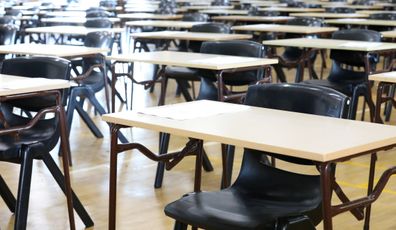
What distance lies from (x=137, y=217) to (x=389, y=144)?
76.7 inches

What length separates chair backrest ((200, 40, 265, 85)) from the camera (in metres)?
4.93

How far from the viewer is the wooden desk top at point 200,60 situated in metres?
4.40

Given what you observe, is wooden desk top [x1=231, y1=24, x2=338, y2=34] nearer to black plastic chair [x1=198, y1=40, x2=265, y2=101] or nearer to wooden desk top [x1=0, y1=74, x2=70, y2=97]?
black plastic chair [x1=198, y1=40, x2=265, y2=101]

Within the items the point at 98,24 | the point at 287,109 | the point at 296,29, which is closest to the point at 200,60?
the point at 287,109

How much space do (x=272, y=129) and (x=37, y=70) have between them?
1.85 metres

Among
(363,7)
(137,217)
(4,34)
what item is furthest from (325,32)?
(363,7)

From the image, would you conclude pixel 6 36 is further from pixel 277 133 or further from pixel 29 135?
pixel 277 133

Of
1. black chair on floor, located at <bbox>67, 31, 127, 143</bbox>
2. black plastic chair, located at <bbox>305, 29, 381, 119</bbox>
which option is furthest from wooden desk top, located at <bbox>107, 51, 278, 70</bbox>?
black plastic chair, located at <bbox>305, 29, 381, 119</bbox>

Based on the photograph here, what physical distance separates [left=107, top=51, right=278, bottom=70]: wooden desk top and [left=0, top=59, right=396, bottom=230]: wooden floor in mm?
736

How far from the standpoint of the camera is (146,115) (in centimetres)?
279

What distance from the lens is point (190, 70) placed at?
5719mm

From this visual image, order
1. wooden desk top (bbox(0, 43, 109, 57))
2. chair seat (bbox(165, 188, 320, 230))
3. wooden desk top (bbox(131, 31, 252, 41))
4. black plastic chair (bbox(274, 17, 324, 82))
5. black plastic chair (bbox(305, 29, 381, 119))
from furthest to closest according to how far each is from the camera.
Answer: wooden desk top (bbox(131, 31, 252, 41)) < black plastic chair (bbox(274, 17, 324, 82)) < black plastic chair (bbox(305, 29, 381, 119)) < wooden desk top (bbox(0, 43, 109, 57)) < chair seat (bbox(165, 188, 320, 230))

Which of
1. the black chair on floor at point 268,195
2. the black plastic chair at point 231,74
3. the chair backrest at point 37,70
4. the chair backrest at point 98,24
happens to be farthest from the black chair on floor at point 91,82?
the black chair on floor at point 268,195

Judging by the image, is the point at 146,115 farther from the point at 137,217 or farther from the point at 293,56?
the point at 293,56
